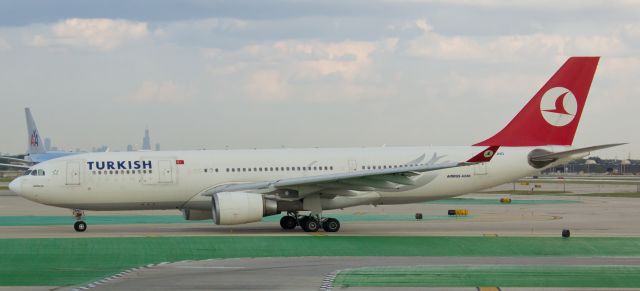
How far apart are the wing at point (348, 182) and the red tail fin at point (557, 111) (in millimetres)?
4569

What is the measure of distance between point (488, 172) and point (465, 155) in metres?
1.04

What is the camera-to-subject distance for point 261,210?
99.7ft

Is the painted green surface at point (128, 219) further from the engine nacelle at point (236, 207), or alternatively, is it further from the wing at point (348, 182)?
the engine nacelle at point (236, 207)

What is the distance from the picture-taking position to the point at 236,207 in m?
29.9

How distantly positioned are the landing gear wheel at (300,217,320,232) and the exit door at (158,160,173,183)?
491 cm

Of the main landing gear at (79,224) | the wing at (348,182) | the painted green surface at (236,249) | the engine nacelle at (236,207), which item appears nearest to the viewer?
the painted green surface at (236,249)

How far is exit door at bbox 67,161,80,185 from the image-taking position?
104 feet

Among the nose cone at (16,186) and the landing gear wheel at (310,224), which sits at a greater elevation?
the nose cone at (16,186)

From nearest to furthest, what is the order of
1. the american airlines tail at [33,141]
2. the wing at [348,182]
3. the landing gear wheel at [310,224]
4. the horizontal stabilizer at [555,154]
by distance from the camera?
the wing at [348,182] < the landing gear wheel at [310,224] < the horizontal stabilizer at [555,154] < the american airlines tail at [33,141]

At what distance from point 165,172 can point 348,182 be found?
6.51 meters

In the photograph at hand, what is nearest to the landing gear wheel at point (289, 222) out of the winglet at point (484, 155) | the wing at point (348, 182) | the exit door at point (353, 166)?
the wing at point (348, 182)

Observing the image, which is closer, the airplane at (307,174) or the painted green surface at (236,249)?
the painted green surface at (236,249)

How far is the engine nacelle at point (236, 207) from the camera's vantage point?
97.8ft

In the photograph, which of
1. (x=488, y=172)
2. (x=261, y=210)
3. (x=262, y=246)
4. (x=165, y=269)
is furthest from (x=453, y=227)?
(x=165, y=269)
